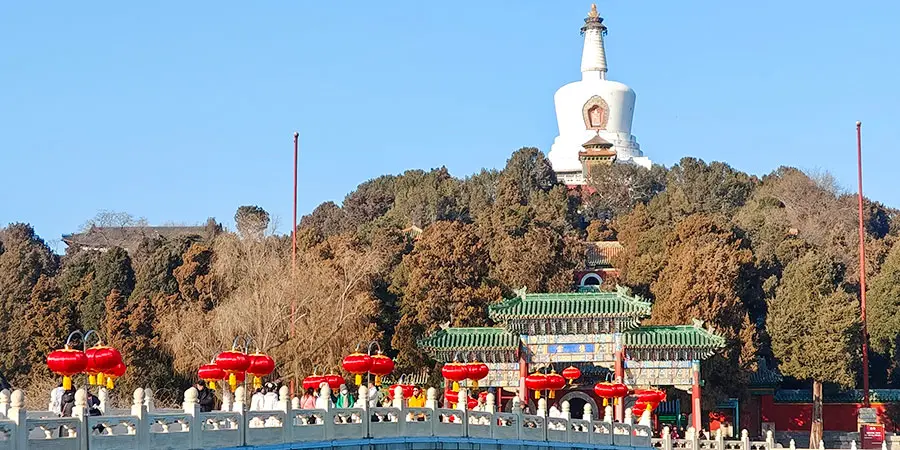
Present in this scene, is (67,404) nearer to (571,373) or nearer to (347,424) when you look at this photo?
(347,424)

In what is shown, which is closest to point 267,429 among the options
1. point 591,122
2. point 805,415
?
point 805,415

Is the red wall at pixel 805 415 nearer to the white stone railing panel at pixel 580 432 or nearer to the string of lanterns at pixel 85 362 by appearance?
the white stone railing panel at pixel 580 432

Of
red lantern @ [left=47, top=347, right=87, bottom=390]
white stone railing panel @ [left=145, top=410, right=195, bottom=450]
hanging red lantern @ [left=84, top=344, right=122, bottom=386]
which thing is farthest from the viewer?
hanging red lantern @ [left=84, top=344, right=122, bottom=386]

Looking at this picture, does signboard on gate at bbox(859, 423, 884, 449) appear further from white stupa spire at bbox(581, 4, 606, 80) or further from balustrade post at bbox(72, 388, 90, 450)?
white stupa spire at bbox(581, 4, 606, 80)

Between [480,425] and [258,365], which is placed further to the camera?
[480,425]

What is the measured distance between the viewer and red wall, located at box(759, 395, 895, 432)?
2073 inches

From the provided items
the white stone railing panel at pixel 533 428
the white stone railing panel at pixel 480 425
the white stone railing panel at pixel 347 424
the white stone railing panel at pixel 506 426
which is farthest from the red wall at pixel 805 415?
the white stone railing panel at pixel 347 424

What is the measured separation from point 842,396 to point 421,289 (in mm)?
13613

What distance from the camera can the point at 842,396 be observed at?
52656 millimetres

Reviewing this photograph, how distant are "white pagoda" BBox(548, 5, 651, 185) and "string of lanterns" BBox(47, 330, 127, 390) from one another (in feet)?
204

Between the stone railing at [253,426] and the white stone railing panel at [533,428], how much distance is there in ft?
0.06

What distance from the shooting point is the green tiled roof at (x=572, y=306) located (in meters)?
44.4

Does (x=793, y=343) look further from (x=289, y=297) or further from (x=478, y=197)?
(x=478, y=197)

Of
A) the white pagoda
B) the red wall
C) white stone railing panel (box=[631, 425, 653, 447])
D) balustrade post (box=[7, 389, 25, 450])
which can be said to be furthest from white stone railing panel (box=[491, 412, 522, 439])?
the white pagoda
